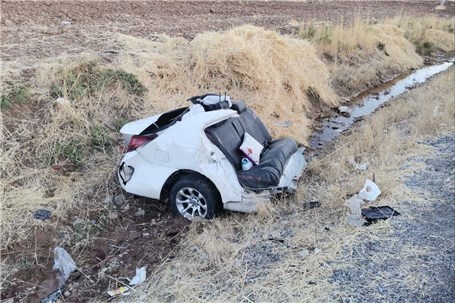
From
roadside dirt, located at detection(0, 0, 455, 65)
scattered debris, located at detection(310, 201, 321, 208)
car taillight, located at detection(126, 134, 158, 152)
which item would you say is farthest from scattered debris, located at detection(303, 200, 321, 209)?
roadside dirt, located at detection(0, 0, 455, 65)

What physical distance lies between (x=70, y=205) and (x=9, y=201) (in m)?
0.76

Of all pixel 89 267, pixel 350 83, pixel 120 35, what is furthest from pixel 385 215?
pixel 350 83

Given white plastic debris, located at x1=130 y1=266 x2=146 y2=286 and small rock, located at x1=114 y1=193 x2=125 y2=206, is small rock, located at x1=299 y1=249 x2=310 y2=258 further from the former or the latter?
small rock, located at x1=114 y1=193 x2=125 y2=206

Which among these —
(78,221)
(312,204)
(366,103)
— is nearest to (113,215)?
(78,221)

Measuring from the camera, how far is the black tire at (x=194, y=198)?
17.4 ft

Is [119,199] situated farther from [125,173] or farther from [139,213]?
[125,173]

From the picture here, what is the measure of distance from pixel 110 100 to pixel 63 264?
374 centimetres

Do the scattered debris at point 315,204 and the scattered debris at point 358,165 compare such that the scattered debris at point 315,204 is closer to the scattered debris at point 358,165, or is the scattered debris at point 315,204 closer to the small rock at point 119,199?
the scattered debris at point 358,165

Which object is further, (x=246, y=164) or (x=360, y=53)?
(x=360, y=53)

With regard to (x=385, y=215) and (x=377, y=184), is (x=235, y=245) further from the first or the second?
(x=377, y=184)

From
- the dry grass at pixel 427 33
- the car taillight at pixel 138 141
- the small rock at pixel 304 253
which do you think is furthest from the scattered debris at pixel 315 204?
the dry grass at pixel 427 33

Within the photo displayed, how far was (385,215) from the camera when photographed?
507 cm

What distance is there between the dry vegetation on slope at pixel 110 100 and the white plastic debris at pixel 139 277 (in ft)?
2.47

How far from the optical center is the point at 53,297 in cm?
450
